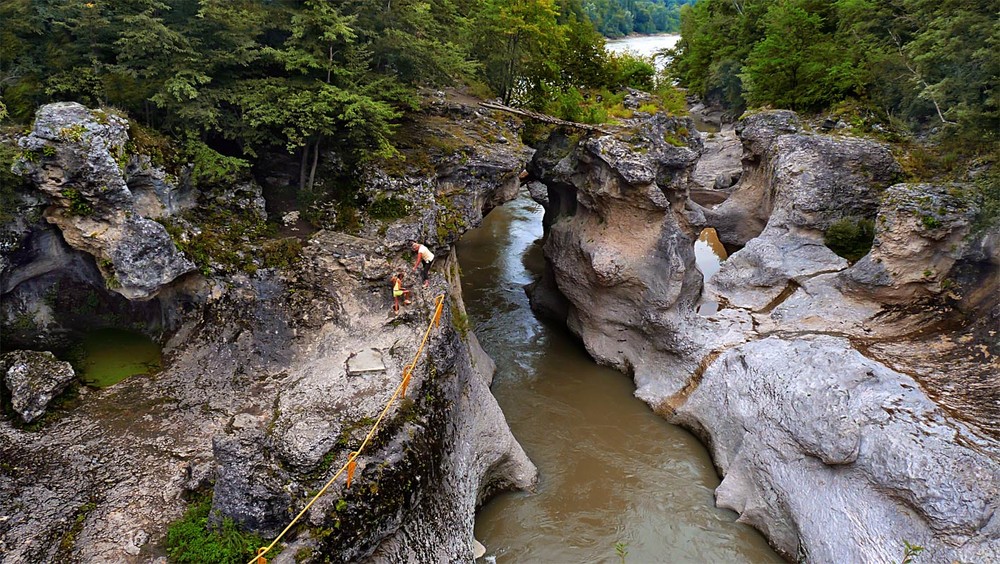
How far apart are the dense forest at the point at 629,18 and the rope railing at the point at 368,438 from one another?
70132 millimetres

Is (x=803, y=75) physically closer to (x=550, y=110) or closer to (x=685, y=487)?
(x=550, y=110)

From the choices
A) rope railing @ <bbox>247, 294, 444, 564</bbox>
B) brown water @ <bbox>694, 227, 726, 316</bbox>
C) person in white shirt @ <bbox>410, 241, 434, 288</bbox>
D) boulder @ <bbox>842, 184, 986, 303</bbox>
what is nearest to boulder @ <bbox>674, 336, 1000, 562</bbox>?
boulder @ <bbox>842, 184, 986, 303</bbox>

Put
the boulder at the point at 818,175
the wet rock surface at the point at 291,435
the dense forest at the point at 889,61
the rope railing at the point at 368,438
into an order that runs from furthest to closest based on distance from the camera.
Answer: the boulder at the point at 818,175 < the dense forest at the point at 889,61 < the wet rock surface at the point at 291,435 < the rope railing at the point at 368,438

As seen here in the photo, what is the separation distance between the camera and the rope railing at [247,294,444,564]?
6922mm

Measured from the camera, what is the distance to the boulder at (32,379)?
8.08 metres

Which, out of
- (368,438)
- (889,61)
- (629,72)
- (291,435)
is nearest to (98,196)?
(291,435)

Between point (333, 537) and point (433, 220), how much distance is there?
6697mm

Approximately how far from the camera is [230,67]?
412 inches

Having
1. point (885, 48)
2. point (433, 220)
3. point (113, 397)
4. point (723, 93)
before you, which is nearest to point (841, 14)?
point (885, 48)

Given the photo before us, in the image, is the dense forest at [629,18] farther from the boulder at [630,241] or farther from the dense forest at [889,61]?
the boulder at [630,241]

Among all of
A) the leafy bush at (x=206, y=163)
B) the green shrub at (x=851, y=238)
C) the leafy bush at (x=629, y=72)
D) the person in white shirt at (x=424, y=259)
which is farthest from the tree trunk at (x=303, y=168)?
the green shrub at (x=851, y=238)

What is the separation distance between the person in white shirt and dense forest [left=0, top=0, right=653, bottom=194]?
2179 millimetres

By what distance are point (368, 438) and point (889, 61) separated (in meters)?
21.0

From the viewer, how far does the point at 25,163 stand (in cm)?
783
